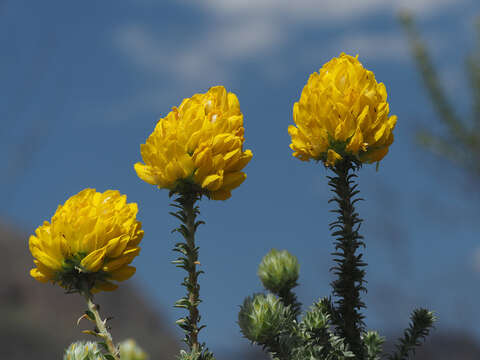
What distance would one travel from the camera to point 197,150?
176cm

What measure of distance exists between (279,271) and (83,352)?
95 centimetres

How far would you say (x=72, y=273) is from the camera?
1.82m

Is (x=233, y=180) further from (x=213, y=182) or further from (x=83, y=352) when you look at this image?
(x=83, y=352)

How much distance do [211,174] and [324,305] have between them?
70cm

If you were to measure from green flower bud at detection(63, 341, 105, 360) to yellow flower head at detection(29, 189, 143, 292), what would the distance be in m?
0.19

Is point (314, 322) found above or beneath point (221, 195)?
beneath

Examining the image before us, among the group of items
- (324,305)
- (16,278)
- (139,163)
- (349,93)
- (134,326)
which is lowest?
(324,305)

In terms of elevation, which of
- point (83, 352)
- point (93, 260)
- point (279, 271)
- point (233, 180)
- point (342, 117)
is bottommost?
point (83, 352)

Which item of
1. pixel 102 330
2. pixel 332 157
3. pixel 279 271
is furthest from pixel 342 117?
pixel 102 330

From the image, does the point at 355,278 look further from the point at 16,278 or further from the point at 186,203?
the point at 16,278

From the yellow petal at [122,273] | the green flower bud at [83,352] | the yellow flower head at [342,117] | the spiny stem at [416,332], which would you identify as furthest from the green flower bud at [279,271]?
the green flower bud at [83,352]

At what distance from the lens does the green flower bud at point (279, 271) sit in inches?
94.6

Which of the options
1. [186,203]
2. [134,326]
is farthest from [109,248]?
[134,326]

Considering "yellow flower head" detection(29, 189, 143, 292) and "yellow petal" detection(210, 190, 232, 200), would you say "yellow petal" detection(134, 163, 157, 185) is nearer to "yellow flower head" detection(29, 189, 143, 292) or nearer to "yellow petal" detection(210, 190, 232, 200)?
"yellow flower head" detection(29, 189, 143, 292)
